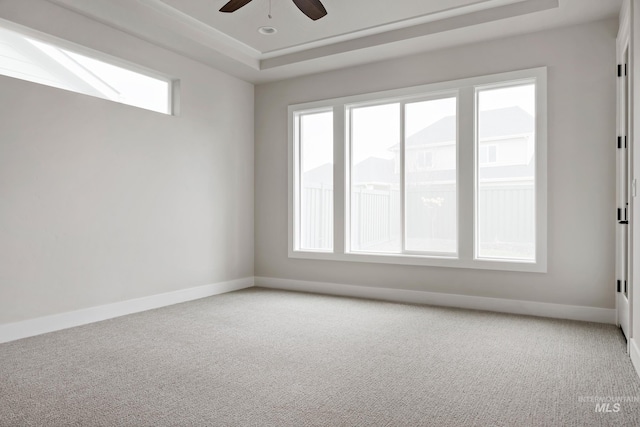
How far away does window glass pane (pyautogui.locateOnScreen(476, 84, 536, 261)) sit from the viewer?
4.16 m

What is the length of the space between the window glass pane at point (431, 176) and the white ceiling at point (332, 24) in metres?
0.71

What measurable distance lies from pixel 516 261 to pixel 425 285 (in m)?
0.97

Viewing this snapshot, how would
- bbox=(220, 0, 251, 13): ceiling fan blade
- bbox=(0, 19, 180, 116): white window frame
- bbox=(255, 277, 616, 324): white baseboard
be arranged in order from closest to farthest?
bbox=(220, 0, 251, 13): ceiling fan blade, bbox=(0, 19, 180, 116): white window frame, bbox=(255, 277, 616, 324): white baseboard

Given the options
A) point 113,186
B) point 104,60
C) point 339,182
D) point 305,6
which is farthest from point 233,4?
point 339,182

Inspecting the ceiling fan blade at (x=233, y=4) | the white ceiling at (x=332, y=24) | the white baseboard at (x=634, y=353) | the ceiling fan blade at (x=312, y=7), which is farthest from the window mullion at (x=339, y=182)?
the white baseboard at (x=634, y=353)

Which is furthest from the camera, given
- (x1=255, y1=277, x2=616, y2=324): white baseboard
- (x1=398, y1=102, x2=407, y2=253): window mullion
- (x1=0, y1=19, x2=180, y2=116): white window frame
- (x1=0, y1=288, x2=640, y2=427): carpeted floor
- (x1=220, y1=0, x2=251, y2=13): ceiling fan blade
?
(x1=398, y1=102, x2=407, y2=253): window mullion

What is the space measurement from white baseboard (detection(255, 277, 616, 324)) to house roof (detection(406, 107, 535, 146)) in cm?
170

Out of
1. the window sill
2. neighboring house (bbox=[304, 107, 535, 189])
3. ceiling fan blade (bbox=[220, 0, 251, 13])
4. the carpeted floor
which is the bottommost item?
the carpeted floor

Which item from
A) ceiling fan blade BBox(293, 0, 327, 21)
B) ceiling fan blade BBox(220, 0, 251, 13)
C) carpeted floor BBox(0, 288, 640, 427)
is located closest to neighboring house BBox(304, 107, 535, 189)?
carpeted floor BBox(0, 288, 640, 427)

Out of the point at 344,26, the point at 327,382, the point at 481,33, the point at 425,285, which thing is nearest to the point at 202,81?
the point at 344,26

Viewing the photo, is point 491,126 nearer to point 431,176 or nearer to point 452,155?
point 452,155

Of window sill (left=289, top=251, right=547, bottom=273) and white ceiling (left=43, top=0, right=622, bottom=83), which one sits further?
window sill (left=289, top=251, right=547, bottom=273)

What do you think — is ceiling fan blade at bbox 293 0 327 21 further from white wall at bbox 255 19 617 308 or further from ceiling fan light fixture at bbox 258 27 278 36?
white wall at bbox 255 19 617 308

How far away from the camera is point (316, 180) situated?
216 inches
